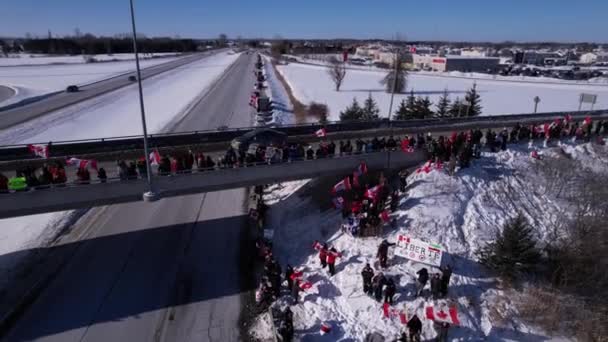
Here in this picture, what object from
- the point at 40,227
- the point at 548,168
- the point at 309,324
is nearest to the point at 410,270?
the point at 309,324

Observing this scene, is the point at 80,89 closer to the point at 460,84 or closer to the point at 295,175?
the point at 295,175

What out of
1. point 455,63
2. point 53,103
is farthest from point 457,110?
point 455,63

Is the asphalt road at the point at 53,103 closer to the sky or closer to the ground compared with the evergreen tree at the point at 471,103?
closer to the ground

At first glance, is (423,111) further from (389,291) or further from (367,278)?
(389,291)

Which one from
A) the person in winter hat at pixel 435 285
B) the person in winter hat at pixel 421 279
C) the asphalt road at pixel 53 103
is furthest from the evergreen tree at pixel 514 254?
the asphalt road at pixel 53 103

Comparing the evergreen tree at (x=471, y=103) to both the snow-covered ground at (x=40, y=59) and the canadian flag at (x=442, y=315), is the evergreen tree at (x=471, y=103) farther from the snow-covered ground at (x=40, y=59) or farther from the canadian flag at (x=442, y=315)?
the snow-covered ground at (x=40, y=59)

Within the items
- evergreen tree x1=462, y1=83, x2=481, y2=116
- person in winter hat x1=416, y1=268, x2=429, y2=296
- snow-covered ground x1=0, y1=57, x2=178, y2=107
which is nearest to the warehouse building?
evergreen tree x1=462, y1=83, x2=481, y2=116
